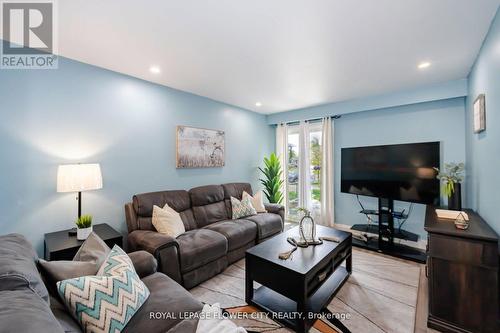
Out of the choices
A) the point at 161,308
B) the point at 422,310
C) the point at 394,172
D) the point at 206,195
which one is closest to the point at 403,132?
the point at 394,172

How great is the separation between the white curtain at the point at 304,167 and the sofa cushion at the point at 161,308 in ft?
11.7

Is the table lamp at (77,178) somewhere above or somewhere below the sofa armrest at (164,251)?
above

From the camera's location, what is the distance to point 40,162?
2223 mm

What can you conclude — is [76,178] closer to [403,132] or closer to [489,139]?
[489,139]

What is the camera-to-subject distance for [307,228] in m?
2.39

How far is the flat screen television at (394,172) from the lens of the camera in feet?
9.79

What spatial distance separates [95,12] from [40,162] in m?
1.62

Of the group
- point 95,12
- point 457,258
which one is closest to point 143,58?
point 95,12

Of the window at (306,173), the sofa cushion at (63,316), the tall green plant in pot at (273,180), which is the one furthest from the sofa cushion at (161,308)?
the window at (306,173)

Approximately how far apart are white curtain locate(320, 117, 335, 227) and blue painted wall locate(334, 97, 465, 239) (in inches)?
4.9

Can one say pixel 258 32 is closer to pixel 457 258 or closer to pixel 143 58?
pixel 143 58

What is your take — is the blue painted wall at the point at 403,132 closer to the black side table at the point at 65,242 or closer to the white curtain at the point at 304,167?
the white curtain at the point at 304,167

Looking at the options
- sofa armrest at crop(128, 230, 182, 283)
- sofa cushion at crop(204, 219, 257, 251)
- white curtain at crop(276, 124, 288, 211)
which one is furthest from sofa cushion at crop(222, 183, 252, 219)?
sofa armrest at crop(128, 230, 182, 283)

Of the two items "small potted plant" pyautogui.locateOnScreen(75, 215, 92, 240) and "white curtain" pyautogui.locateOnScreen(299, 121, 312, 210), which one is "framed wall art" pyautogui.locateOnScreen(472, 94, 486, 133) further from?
"small potted plant" pyautogui.locateOnScreen(75, 215, 92, 240)
